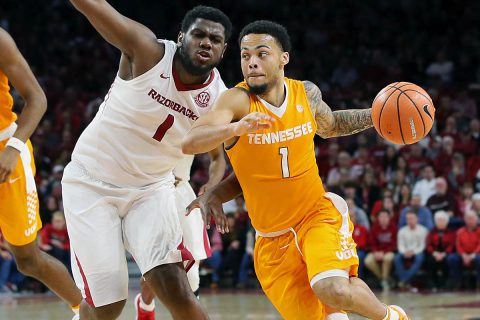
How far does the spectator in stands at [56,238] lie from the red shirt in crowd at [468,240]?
590 cm

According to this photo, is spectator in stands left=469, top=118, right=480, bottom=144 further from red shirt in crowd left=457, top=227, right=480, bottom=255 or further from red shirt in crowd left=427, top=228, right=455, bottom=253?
red shirt in crowd left=457, top=227, right=480, bottom=255

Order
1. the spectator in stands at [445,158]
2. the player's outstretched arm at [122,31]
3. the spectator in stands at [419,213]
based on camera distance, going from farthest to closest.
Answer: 1. the spectator in stands at [445,158]
2. the spectator in stands at [419,213]
3. the player's outstretched arm at [122,31]

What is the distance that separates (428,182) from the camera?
13586 millimetres

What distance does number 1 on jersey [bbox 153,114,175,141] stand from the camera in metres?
5.58

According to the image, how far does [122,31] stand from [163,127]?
2.20 ft

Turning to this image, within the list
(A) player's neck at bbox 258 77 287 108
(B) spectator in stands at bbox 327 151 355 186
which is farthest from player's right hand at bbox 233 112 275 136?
(B) spectator in stands at bbox 327 151 355 186

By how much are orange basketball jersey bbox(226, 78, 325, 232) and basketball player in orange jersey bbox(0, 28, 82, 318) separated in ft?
4.51

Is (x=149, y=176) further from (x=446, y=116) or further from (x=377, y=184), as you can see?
(x=446, y=116)

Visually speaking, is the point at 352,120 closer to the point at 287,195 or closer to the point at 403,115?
the point at 403,115

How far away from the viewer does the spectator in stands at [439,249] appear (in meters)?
12.8

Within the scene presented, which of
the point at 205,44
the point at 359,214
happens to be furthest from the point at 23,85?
the point at 359,214

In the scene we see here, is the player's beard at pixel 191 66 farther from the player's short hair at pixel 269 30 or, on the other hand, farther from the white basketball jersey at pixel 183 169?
the white basketball jersey at pixel 183 169

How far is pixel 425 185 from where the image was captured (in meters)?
13.6

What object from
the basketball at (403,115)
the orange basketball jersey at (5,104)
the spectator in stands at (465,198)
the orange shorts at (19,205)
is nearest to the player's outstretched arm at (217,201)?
the basketball at (403,115)
